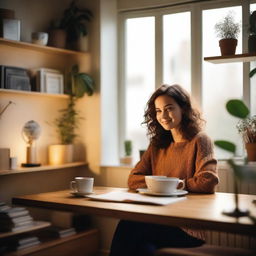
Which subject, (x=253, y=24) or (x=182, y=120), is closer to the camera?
(x=182, y=120)

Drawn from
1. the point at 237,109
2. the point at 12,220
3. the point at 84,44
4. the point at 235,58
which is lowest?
the point at 12,220

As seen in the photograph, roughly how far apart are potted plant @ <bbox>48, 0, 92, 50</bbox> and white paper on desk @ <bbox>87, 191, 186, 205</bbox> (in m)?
1.74

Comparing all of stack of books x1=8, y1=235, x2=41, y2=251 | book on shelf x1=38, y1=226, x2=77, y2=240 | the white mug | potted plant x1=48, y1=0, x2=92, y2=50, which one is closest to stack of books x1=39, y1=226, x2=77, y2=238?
Result: book on shelf x1=38, y1=226, x2=77, y2=240

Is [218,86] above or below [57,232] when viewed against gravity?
above

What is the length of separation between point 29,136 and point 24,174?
0.33 m

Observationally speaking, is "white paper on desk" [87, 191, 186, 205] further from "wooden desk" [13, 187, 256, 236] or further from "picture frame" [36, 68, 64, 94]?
"picture frame" [36, 68, 64, 94]

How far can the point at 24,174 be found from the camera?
3.23 m

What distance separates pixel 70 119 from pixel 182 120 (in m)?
1.24

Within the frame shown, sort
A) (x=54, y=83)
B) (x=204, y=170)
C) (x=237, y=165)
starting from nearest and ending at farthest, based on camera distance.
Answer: (x=237, y=165) < (x=204, y=170) < (x=54, y=83)

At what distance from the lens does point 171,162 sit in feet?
8.25

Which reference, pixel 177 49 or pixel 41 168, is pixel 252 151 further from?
pixel 41 168

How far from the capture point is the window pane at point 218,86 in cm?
315

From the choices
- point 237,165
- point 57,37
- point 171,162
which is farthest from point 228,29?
point 237,165

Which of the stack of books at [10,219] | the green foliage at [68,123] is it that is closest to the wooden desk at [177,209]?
the stack of books at [10,219]
